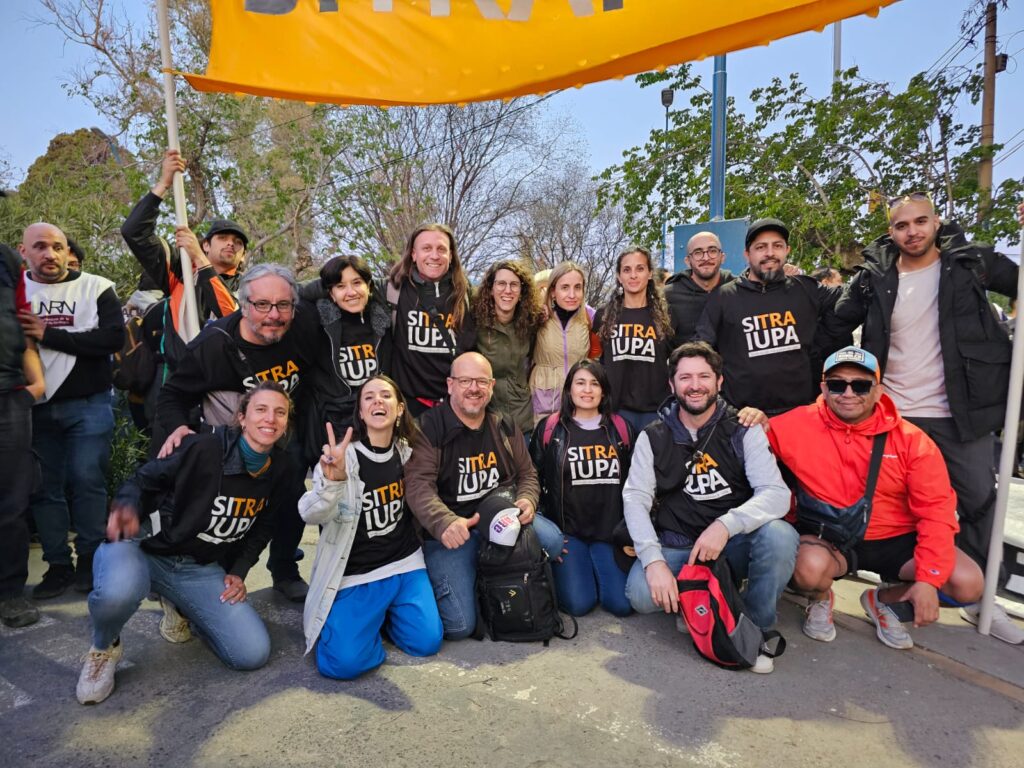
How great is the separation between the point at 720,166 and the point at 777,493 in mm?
5975

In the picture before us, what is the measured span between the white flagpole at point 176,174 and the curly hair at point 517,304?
1.65 metres

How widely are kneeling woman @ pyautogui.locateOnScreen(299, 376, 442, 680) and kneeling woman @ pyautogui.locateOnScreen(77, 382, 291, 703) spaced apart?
30 cm

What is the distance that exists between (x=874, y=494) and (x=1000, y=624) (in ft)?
3.28

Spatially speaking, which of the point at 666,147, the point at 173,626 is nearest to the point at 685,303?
the point at 173,626

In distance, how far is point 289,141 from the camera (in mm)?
15727

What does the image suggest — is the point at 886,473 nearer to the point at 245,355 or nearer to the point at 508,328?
the point at 508,328

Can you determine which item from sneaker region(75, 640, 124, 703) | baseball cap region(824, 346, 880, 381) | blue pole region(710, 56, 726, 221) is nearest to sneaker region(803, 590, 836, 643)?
baseball cap region(824, 346, 880, 381)

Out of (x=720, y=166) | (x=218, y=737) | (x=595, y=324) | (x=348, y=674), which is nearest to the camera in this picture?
(x=218, y=737)

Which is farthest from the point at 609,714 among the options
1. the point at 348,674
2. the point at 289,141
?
the point at 289,141

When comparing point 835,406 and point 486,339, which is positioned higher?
point 486,339

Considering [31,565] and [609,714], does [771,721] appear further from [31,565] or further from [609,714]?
[31,565]

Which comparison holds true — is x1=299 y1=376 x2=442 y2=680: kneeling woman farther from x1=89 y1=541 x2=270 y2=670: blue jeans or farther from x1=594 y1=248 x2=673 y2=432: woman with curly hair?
x1=594 y1=248 x2=673 y2=432: woman with curly hair

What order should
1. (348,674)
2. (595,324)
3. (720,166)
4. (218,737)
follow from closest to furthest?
1. (218,737)
2. (348,674)
3. (595,324)
4. (720,166)

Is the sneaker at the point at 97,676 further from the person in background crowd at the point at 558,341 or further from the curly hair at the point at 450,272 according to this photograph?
the person in background crowd at the point at 558,341
